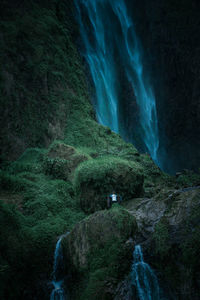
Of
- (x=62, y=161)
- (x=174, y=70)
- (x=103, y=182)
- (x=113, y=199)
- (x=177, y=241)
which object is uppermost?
(x=174, y=70)

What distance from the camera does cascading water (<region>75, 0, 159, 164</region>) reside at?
20.4 meters

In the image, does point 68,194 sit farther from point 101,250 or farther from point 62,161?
point 101,250

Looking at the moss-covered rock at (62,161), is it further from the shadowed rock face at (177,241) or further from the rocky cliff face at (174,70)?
the rocky cliff face at (174,70)

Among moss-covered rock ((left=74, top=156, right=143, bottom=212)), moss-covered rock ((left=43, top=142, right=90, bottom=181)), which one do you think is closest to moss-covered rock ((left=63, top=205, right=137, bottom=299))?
moss-covered rock ((left=74, top=156, right=143, bottom=212))

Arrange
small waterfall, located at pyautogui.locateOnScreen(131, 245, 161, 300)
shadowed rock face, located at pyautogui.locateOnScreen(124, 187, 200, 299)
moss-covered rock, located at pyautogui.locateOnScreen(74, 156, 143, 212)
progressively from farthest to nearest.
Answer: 1. moss-covered rock, located at pyautogui.locateOnScreen(74, 156, 143, 212)
2. small waterfall, located at pyautogui.locateOnScreen(131, 245, 161, 300)
3. shadowed rock face, located at pyautogui.locateOnScreen(124, 187, 200, 299)

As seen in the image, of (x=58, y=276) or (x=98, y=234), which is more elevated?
(x=98, y=234)

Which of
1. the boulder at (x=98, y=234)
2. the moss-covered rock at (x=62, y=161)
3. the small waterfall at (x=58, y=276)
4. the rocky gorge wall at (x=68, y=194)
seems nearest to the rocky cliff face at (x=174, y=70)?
the rocky gorge wall at (x=68, y=194)

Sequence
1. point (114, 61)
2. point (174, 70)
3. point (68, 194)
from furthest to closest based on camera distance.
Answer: point (114, 61)
point (174, 70)
point (68, 194)

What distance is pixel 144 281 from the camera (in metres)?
3.92

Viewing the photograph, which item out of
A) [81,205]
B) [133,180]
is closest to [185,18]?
[133,180]

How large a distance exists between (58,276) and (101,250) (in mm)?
1470

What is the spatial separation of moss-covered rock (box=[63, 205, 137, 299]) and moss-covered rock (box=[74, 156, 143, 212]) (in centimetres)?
205

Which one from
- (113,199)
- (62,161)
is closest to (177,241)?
(113,199)

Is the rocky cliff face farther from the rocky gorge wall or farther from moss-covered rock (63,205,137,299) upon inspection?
moss-covered rock (63,205,137,299)
